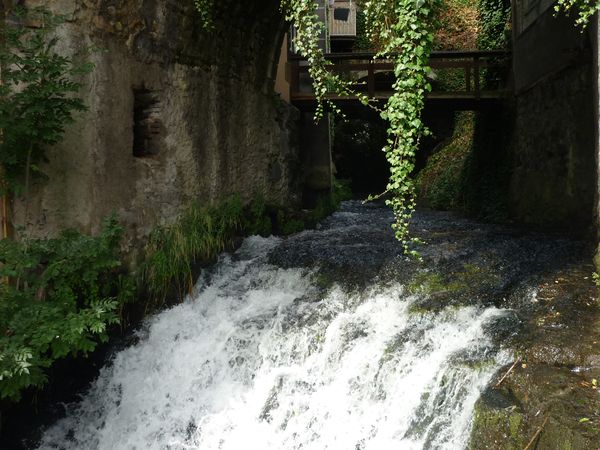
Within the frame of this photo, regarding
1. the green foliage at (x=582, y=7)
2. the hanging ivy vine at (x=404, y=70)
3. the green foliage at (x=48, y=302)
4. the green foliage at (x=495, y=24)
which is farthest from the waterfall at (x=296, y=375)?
the green foliage at (x=495, y=24)

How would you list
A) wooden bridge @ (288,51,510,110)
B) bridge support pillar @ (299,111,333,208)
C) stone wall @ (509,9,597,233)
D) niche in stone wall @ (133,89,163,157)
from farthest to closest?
bridge support pillar @ (299,111,333,208), wooden bridge @ (288,51,510,110), stone wall @ (509,9,597,233), niche in stone wall @ (133,89,163,157)

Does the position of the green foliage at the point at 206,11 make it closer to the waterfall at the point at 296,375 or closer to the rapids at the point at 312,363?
the rapids at the point at 312,363

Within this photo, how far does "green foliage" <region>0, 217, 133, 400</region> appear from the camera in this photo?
438cm

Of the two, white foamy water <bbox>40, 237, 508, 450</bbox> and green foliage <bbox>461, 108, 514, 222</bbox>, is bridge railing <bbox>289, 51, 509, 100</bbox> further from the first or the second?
white foamy water <bbox>40, 237, 508, 450</bbox>

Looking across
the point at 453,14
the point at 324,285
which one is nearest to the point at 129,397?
the point at 324,285

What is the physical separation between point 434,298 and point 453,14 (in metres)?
17.0

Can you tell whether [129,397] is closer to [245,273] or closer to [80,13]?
[245,273]

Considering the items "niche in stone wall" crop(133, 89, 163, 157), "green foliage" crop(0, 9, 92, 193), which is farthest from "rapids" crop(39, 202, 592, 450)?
"green foliage" crop(0, 9, 92, 193)

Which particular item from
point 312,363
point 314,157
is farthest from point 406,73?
point 314,157

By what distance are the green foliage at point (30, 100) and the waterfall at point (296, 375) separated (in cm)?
209

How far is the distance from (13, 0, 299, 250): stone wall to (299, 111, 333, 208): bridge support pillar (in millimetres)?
2558

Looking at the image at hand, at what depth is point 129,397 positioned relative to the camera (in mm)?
5277

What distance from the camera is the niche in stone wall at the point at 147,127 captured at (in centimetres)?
682

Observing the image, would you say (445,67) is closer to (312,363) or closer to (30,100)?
(312,363)
